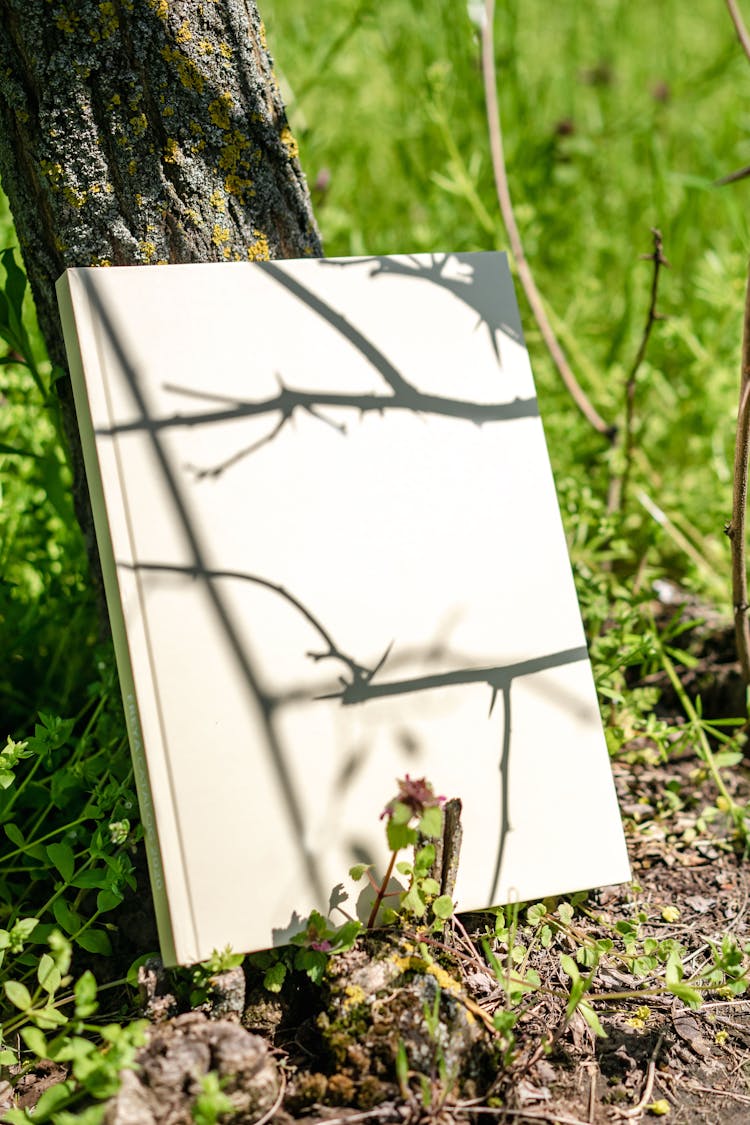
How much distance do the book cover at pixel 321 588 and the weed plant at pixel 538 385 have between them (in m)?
0.13

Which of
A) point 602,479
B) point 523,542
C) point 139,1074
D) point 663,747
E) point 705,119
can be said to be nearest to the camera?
point 139,1074

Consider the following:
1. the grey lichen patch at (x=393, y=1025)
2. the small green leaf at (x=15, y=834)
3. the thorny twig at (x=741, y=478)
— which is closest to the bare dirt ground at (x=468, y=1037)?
the grey lichen patch at (x=393, y=1025)

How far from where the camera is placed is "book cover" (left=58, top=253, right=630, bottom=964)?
1.06m

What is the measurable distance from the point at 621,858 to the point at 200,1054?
608 millimetres

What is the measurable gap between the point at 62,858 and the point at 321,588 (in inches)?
19.2

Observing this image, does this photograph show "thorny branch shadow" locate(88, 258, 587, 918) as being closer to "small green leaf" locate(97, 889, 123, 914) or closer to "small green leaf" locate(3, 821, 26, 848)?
"small green leaf" locate(97, 889, 123, 914)

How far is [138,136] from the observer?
121 centimetres

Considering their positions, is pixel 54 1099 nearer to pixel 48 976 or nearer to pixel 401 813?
pixel 48 976

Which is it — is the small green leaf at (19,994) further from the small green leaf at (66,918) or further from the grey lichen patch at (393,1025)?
the grey lichen patch at (393,1025)

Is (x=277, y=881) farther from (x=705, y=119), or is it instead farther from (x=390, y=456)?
(x=705, y=119)

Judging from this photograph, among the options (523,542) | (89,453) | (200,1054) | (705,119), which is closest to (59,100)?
(89,453)

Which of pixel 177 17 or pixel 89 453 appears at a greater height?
pixel 177 17

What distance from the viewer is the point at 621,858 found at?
122 centimetres

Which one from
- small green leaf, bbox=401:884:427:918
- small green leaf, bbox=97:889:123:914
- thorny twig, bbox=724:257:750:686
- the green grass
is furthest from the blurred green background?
small green leaf, bbox=401:884:427:918
